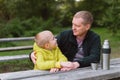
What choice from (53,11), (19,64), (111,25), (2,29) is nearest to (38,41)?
(19,64)

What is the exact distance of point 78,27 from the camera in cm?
348

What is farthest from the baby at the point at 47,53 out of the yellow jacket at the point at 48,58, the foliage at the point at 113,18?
the foliage at the point at 113,18

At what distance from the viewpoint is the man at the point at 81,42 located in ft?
11.4

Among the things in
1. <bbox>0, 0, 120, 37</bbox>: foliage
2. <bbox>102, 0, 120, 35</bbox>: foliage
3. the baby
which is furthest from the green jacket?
<bbox>102, 0, 120, 35</bbox>: foliage

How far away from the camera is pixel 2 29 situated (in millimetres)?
13086

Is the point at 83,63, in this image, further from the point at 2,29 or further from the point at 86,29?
the point at 2,29

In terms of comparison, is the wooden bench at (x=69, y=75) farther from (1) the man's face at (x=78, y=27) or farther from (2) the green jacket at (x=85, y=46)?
(1) the man's face at (x=78, y=27)

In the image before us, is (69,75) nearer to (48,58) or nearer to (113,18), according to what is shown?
(48,58)

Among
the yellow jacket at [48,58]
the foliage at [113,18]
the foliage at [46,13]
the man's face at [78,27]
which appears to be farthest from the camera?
the foliage at [46,13]

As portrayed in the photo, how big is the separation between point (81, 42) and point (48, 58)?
0.46 m

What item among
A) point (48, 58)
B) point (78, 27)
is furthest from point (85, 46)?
point (48, 58)

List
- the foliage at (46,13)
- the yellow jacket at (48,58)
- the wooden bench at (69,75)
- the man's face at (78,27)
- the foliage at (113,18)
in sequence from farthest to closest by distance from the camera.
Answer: the foliage at (46,13), the foliage at (113,18), the man's face at (78,27), the yellow jacket at (48,58), the wooden bench at (69,75)

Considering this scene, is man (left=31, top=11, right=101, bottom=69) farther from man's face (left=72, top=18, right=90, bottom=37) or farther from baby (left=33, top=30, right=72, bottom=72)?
baby (left=33, top=30, right=72, bottom=72)

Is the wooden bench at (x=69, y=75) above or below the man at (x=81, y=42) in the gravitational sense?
below
